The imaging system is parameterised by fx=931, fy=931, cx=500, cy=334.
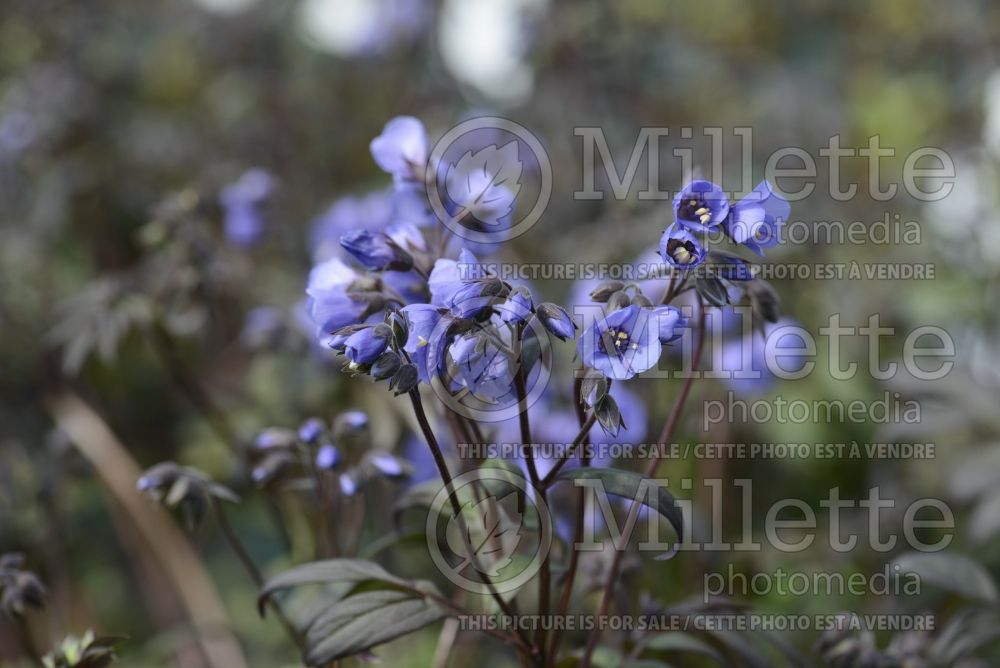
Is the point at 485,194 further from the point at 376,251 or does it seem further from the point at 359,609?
the point at 359,609

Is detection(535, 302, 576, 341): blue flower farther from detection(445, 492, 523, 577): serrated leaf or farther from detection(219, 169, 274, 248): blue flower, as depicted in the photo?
detection(219, 169, 274, 248): blue flower

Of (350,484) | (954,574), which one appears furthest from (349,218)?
(954,574)

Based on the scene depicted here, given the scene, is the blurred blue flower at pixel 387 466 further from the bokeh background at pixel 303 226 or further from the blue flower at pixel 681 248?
the blue flower at pixel 681 248

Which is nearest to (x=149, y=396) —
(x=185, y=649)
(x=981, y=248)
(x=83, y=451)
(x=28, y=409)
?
(x=28, y=409)

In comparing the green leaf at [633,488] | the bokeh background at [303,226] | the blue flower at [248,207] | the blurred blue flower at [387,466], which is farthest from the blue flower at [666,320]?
the blue flower at [248,207]

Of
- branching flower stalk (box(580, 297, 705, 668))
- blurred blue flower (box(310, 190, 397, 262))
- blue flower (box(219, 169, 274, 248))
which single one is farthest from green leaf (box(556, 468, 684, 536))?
blue flower (box(219, 169, 274, 248))

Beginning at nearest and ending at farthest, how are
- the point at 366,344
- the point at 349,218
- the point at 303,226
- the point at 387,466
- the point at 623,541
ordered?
1. the point at 366,344
2. the point at 623,541
3. the point at 387,466
4. the point at 349,218
5. the point at 303,226
